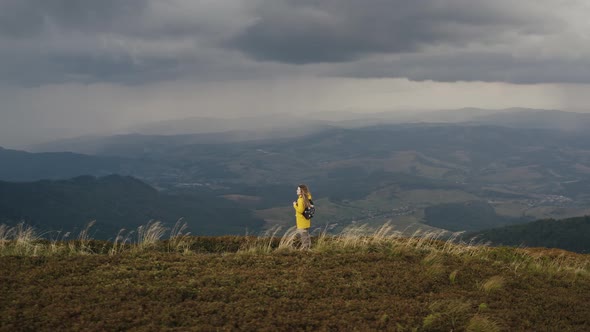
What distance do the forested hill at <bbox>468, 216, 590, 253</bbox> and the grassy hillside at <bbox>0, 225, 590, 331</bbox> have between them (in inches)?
5467

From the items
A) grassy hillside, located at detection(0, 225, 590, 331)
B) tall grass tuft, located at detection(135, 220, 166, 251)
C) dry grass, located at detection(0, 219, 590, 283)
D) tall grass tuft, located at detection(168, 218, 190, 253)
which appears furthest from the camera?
tall grass tuft, located at detection(168, 218, 190, 253)

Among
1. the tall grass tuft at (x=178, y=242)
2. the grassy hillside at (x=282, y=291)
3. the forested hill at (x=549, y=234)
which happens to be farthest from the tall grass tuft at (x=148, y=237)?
the forested hill at (x=549, y=234)

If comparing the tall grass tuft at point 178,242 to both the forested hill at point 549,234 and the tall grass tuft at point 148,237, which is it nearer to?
the tall grass tuft at point 148,237

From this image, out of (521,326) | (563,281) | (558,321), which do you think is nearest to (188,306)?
(521,326)

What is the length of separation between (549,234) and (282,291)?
548ft

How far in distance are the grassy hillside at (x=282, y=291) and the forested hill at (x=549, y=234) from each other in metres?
139

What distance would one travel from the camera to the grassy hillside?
29.6ft

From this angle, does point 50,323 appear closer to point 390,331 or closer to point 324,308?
point 324,308

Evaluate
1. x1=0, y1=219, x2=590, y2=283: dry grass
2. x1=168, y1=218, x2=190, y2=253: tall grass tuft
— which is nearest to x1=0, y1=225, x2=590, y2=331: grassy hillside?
x1=0, y1=219, x2=590, y2=283: dry grass

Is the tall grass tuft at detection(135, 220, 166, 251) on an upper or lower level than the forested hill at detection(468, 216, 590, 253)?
upper

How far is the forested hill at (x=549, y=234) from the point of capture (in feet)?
469

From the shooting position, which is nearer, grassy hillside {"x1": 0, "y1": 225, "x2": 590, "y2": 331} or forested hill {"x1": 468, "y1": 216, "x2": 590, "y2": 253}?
grassy hillside {"x1": 0, "y1": 225, "x2": 590, "y2": 331}

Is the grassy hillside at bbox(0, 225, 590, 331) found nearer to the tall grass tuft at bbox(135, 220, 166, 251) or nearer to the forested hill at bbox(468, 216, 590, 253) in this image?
the tall grass tuft at bbox(135, 220, 166, 251)

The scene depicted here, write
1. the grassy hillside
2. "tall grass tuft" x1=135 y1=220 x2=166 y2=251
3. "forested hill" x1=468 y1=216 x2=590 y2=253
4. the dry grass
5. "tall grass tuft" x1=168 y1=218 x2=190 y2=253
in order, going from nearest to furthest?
the grassy hillside
the dry grass
"tall grass tuft" x1=135 y1=220 x2=166 y2=251
"tall grass tuft" x1=168 y1=218 x2=190 y2=253
"forested hill" x1=468 y1=216 x2=590 y2=253
